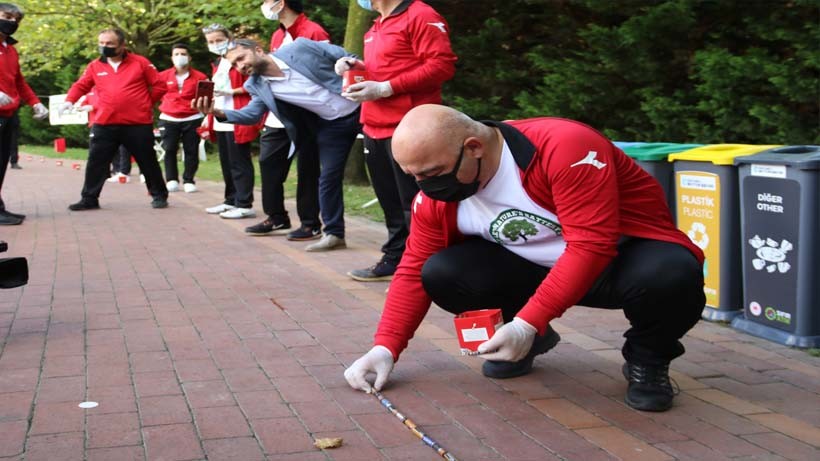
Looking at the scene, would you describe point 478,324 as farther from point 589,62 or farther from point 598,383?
point 589,62

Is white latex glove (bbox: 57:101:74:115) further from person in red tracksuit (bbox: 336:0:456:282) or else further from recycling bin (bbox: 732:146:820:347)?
recycling bin (bbox: 732:146:820:347)

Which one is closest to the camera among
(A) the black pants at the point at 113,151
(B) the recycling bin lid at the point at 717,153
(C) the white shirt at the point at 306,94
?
(B) the recycling bin lid at the point at 717,153

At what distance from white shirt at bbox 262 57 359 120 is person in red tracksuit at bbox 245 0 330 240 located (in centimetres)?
66

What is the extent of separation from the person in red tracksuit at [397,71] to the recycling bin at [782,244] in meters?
2.01

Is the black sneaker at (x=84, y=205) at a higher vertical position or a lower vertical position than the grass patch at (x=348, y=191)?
higher

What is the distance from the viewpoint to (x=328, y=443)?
11.9 ft

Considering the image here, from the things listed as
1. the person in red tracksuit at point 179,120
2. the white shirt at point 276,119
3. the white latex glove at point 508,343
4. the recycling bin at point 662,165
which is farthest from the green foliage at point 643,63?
the white latex glove at point 508,343

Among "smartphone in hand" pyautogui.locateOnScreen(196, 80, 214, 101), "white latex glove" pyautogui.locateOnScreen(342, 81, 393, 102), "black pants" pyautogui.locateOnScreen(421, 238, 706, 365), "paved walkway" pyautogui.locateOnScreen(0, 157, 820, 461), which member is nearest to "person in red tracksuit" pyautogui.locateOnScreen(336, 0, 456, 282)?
"white latex glove" pyautogui.locateOnScreen(342, 81, 393, 102)

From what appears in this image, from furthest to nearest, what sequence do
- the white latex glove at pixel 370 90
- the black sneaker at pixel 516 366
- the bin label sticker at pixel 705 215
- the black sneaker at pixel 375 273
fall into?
the black sneaker at pixel 375 273, the white latex glove at pixel 370 90, the bin label sticker at pixel 705 215, the black sneaker at pixel 516 366

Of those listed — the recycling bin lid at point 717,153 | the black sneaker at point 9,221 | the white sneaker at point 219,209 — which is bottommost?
the white sneaker at point 219,209

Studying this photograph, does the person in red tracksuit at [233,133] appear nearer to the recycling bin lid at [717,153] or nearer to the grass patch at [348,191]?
the grass patch at [348,191]

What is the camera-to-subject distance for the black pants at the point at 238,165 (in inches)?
400

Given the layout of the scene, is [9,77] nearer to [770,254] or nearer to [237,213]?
[237,213]

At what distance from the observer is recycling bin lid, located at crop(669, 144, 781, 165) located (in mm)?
5516
